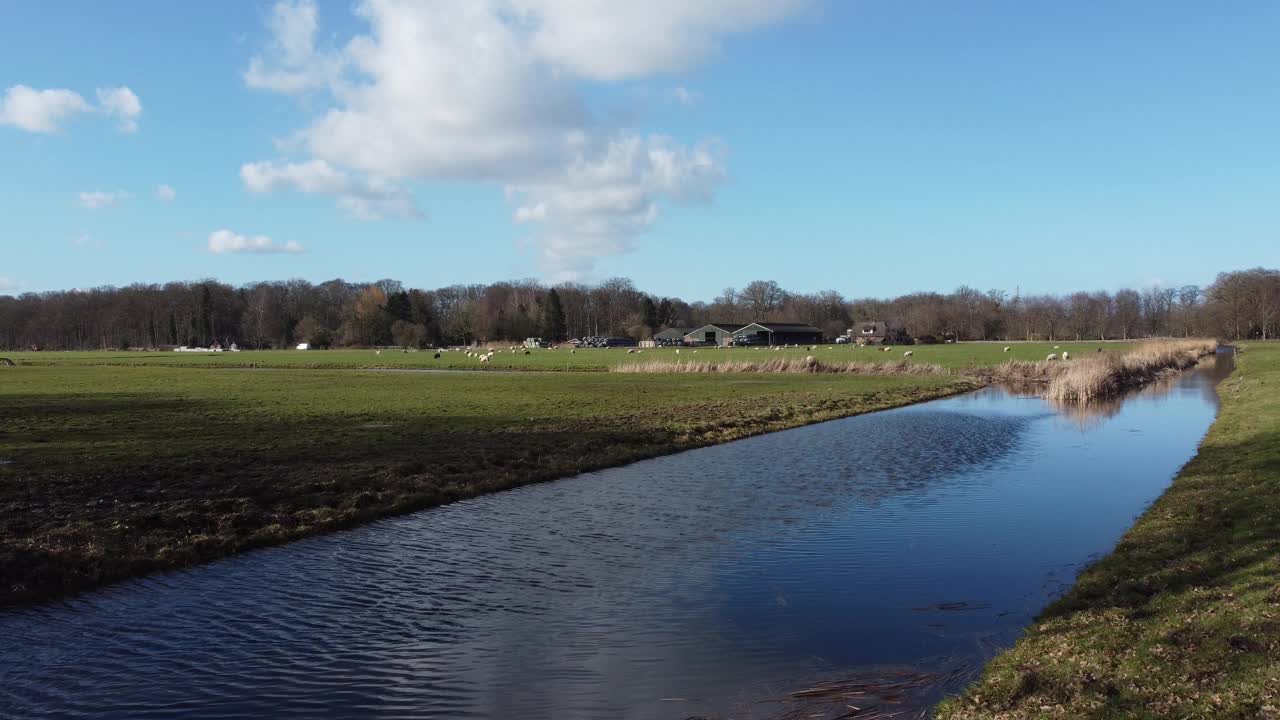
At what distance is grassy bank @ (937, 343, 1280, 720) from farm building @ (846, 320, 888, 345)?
12677 cm

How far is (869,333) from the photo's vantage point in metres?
146

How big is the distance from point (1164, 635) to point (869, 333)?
14436 centimetres

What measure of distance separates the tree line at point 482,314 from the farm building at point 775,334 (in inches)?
620

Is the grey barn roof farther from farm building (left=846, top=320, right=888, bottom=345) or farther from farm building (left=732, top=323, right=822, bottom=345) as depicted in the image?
farm building (left=846, top=320, right=888, bottom=345)

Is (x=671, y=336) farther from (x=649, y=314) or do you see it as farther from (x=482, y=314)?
(x=482, y=314)

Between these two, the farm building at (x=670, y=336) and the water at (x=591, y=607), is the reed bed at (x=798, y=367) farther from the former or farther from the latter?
the farm building at (x=670, y=336)

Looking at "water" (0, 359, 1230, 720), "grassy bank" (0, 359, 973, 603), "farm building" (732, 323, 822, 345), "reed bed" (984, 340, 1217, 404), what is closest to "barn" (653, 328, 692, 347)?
"farm building" (732, 323, 822, 345)

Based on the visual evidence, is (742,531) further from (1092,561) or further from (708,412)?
(708,412)

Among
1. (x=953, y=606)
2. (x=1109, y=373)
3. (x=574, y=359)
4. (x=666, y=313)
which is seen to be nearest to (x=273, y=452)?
(x=953, y=606)

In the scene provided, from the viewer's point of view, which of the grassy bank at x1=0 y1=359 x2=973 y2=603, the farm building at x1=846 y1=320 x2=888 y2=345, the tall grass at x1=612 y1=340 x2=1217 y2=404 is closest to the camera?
the grassy bank at x1=0 y1=359 x2=973 y2=603

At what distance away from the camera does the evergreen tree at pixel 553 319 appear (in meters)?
160

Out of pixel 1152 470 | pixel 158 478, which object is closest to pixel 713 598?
pixel 158 478

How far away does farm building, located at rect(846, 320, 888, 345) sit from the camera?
139375mm

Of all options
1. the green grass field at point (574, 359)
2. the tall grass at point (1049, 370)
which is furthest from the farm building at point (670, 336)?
the tall grass at point (1049, 370)
